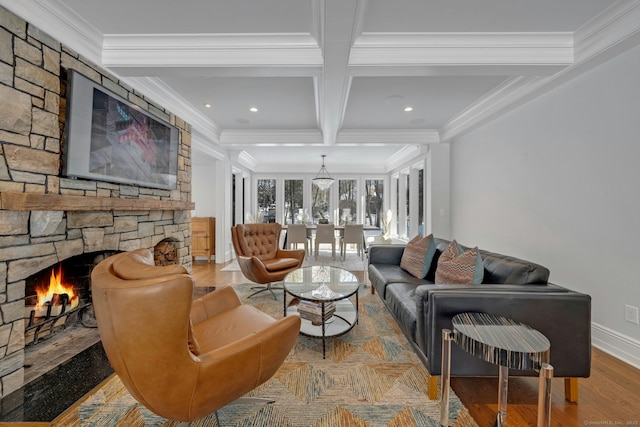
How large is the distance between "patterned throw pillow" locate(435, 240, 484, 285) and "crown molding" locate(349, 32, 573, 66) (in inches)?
64.5

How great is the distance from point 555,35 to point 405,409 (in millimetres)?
3106

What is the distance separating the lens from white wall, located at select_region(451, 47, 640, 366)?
6.84 feet

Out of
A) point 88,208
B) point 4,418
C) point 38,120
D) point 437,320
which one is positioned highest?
point 38,120

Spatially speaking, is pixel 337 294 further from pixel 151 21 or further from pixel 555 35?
pixel 555 35

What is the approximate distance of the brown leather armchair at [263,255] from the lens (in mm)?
3264

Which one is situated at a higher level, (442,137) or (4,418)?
(442,137)

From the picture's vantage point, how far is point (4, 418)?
4.68ft

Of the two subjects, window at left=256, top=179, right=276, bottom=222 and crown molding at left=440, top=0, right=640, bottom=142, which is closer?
crown molding at left=440, top=0, right=640, bottom=142

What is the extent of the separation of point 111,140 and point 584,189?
422cm

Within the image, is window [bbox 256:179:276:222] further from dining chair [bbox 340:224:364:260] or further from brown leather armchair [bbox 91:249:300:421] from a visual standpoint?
brown leather armchair [bbox 91:249:300:421]

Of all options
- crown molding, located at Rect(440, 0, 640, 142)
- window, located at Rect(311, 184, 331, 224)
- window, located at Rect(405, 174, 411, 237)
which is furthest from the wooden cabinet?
crown molding, located at Rect(440, 0, 640, 142)

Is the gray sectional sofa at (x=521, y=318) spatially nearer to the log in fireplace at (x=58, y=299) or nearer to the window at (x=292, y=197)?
the log in fireplace at (x=58, y=299)

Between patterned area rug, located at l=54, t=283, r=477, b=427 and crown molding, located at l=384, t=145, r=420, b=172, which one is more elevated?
crown molding, located at l=384, t=145, r=420, b=172

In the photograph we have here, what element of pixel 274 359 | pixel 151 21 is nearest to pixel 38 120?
pixel 151 21
